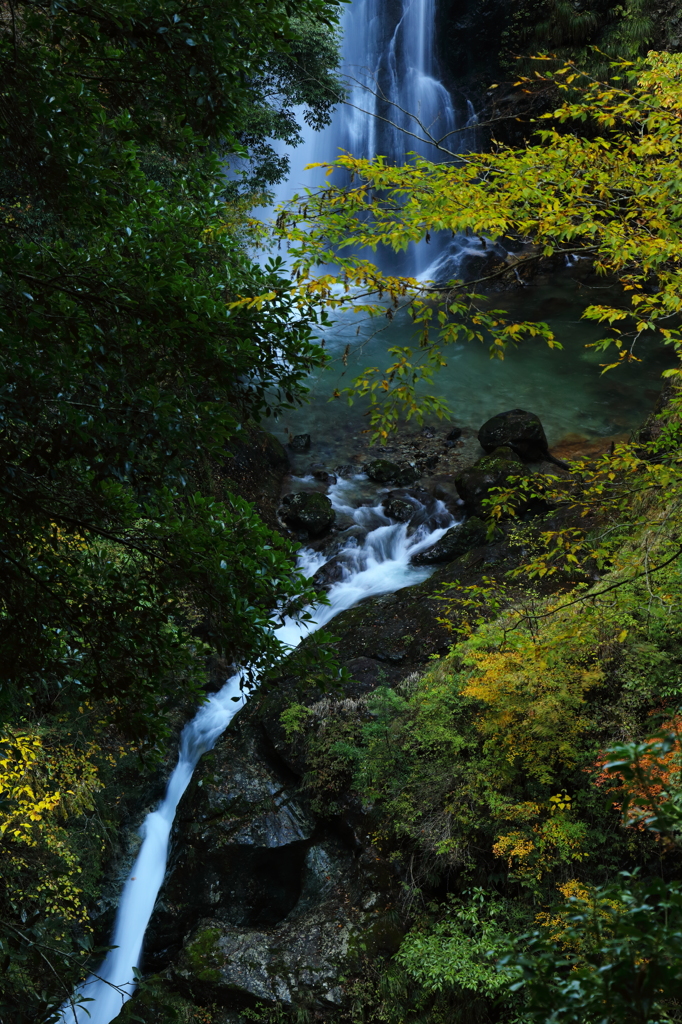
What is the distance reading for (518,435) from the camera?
14.8 meters

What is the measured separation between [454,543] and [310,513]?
2851 mm

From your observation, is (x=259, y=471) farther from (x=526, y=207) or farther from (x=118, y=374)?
(x=118, y=374)

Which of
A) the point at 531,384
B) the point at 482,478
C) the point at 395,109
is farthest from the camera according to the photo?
the point at 395,109

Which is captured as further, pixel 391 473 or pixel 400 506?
pixel 391 473

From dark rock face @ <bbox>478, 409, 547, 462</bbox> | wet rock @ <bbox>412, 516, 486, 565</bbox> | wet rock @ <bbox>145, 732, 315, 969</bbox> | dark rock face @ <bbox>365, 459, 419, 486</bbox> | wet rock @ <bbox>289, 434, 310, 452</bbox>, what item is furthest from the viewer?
wet rock @ <bbox>289, 434, 310, 452</bbox>

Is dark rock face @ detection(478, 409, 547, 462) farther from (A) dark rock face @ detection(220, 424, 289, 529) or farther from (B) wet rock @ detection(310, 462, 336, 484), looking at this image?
(A) dark rock face @ detection(220, 424, 289, 529)

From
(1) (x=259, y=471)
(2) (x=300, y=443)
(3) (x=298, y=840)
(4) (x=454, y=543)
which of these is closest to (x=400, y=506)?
(4) (x=454, y=543)

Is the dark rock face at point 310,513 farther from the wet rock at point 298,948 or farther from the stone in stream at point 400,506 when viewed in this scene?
the wet rock at point 298,948

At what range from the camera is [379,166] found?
5188mm

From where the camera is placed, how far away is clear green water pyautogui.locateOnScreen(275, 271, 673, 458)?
16719 mm

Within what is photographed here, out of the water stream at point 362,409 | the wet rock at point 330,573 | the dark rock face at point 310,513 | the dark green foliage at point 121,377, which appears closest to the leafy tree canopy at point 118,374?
the dark green foliage at point 121,377

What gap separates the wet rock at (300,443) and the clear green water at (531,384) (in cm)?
38

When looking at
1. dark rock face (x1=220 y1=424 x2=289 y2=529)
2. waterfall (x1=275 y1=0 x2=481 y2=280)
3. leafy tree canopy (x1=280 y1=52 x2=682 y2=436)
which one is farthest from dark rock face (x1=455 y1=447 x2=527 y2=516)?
waterfall (x1=275 y1=0 x2=481 y2=280)

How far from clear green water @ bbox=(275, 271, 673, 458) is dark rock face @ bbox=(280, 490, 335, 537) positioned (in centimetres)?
253
